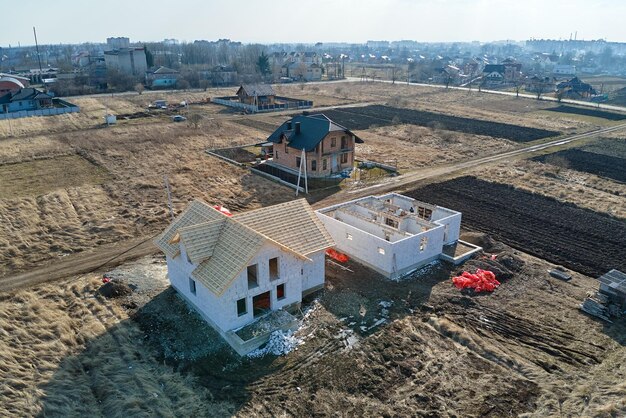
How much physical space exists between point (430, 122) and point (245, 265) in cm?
5329

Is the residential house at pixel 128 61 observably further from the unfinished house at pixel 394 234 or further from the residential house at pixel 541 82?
the unfinished house at pixel 394 234

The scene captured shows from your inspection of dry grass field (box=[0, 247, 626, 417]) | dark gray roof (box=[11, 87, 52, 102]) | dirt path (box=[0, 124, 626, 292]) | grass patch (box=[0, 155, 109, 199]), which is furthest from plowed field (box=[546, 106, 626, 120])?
dark gray roof (box=[11, 87, 52, 102])

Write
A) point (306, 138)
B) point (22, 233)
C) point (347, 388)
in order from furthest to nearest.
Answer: point (306, 138) → point (22, 233) → point (347, 388)

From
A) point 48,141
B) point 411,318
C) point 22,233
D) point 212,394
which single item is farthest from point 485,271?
point 48,141

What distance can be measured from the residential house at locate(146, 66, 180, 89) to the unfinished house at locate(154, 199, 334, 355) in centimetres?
9270

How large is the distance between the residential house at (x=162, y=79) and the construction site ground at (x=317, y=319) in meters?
67.2

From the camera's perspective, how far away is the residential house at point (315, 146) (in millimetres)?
40656

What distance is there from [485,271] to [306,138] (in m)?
21.8

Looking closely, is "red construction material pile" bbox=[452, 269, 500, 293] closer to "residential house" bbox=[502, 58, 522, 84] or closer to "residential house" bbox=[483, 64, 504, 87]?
"residential house" bbox=[483, 64, 504, 87]

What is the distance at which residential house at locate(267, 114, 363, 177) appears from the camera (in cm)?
4066

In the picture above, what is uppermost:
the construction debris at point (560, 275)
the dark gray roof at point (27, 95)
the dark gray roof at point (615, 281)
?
the dark gray roof at point (27, 95)

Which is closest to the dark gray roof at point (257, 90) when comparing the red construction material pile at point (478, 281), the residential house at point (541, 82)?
the red construction material pile at point (478, 281)

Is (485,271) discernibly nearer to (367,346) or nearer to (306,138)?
(367,346)

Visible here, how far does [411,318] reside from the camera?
2103cm
